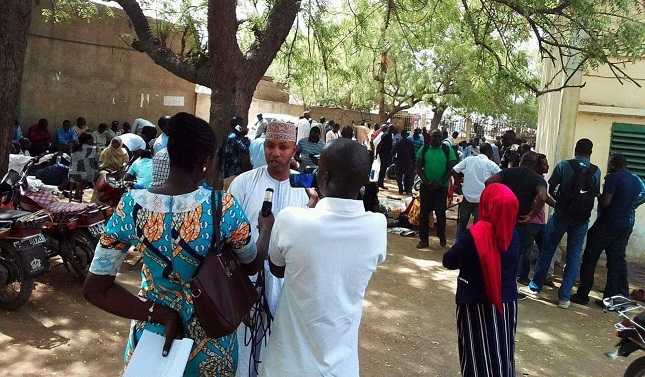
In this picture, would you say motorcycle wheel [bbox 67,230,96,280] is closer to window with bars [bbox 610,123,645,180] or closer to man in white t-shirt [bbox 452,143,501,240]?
man in white t-shirt [bbox 452,143,501,240]

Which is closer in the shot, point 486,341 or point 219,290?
point 219,290

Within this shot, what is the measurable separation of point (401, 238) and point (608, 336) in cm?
420

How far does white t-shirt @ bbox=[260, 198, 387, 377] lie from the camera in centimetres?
213

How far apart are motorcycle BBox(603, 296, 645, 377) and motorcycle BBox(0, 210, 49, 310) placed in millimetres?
4686

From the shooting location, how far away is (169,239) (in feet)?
6.78

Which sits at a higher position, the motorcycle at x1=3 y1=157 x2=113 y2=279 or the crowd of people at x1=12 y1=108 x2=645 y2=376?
the crowd of people at x1=12 y1=108 x2=645 y2=376

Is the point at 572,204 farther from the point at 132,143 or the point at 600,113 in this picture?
the point at 132,143

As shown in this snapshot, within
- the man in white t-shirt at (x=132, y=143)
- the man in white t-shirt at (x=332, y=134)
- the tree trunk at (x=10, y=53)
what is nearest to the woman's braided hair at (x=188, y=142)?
the tree trunk at (x=10, y=53)

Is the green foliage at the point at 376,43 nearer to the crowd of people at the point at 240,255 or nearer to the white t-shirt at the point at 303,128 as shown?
the white t-shirt at the point at 303,128

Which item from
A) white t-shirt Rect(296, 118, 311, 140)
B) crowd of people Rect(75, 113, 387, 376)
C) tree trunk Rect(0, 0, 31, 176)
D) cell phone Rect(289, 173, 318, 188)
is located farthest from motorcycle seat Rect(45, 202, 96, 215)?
white t-shirt Rect(296, 118, 311, 140)

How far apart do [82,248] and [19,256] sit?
0.78 metres

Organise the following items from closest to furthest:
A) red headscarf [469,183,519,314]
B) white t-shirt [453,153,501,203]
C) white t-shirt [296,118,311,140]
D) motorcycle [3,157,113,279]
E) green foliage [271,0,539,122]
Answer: red headscarf [469,183,519,314], motorcycle [3,157,113,279], green foliage [271,0,539,122], white t-shirt [453,153,501,203], white t-shirt [296,118,311,140]

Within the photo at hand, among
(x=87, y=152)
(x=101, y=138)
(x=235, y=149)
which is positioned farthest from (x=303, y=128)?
(x=235, y=149)

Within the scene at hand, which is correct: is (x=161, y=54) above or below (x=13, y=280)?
above
